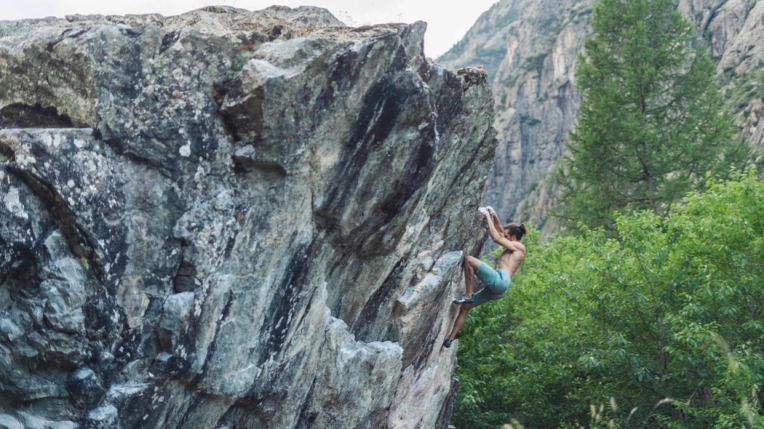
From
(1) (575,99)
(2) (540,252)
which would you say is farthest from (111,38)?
(1) (575,99)

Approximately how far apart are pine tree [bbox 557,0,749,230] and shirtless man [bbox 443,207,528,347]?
14.4 m

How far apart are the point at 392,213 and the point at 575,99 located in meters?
104

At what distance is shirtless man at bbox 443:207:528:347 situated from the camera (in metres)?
8.66

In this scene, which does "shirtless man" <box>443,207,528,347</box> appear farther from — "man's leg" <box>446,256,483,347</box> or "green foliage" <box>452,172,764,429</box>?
"green foliage" <box>452,172,764,429</box>

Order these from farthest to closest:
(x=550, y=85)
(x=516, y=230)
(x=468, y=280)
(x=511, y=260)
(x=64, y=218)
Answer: (x=550, y=85) < (x=468, y=280) < (x=516, y=230) < (x=511, y=260) < (x=64, y=218)

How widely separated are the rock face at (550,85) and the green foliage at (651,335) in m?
34.4

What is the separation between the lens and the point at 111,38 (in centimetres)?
498

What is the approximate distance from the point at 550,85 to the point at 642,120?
89914 mm

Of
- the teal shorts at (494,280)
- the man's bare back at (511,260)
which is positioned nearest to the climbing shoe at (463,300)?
the teal shorts at (494,280)

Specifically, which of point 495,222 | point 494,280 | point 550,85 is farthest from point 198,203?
point 550,85

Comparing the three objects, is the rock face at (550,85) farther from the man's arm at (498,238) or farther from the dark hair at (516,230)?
the man's arm at (498,238)

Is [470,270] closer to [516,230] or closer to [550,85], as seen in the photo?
[516,230]

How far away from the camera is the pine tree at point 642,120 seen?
73.0 feet

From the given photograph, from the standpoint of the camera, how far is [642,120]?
75.5ft
